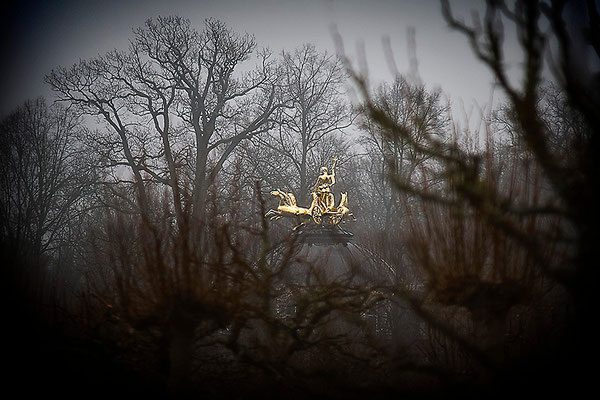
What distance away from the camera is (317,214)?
9.50 metres

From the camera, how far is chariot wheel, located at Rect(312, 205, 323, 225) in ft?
31.1

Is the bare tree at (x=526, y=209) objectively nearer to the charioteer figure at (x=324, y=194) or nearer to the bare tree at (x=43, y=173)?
the charioteer figure at (x=324, y=194)

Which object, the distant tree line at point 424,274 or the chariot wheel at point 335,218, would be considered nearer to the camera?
the distant tree line at point 424,274

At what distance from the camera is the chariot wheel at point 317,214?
948 centimetres

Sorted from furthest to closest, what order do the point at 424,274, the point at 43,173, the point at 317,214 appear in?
the point at 43,173 → the point at 317,214 → the point at 424,274

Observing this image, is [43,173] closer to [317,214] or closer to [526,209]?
[317,214]

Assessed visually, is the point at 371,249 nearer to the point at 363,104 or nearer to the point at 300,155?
the point at 300,155

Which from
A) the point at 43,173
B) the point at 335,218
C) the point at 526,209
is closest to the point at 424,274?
the point at 526,209

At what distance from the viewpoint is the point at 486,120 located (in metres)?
3.18

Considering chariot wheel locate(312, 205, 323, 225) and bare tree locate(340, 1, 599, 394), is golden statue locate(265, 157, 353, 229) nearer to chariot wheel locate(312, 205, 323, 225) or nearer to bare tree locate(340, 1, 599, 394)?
chariot wheel locate(312, 205, 323, 225)

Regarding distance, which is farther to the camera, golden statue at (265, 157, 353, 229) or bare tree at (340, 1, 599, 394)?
golden statue at (265, 157, 353, 229)

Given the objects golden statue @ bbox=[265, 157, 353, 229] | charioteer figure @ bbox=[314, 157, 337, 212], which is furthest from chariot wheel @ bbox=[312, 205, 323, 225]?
charioteer figure @ bbox=[314, 157, 337, 212]

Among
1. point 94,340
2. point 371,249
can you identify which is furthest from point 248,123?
point 94,340

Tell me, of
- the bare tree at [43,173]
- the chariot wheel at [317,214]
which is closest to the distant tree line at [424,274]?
the chariot wheel at [317,214]
